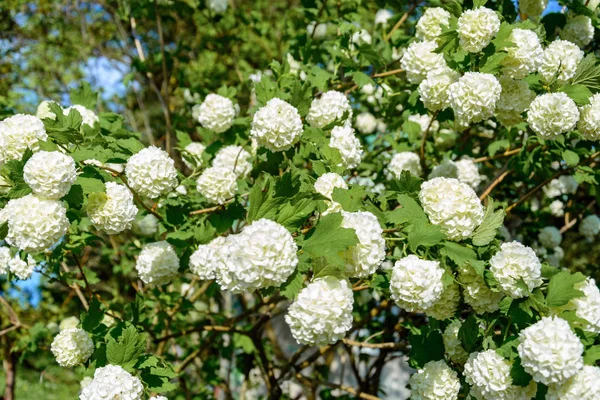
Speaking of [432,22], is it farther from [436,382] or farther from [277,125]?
[436,382]

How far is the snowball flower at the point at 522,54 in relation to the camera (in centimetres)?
202

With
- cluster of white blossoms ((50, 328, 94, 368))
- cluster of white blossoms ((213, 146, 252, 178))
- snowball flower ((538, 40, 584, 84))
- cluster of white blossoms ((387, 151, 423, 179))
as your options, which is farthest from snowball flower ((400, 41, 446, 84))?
cluster of white blossoms ((50, 328, 94, 368))

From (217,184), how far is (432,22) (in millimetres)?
1268

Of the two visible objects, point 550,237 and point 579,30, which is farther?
point 550,237

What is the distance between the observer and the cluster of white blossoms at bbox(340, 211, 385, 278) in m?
1.55

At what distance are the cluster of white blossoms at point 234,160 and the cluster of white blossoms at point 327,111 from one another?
16.5 inches

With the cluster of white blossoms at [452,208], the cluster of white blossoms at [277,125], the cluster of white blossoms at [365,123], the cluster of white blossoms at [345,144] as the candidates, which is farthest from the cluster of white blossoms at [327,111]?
the cluster of white blossoms at [365,123]

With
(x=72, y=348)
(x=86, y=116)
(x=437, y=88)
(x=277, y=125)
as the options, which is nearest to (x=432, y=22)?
(x=437, y=88)

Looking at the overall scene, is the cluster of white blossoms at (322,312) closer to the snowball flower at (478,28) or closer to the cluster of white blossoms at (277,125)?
the cluster of white blossoms at (277,125)

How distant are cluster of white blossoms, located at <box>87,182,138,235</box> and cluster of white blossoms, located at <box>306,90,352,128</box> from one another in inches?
35.0

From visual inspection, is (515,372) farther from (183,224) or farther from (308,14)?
(308,14)

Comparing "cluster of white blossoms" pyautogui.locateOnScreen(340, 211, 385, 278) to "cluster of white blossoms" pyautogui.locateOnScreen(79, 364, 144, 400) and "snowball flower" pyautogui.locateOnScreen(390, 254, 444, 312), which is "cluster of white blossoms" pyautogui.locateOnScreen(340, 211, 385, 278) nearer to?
"snowball flower" pyautogui.locateOnScreen(390, 254, 444, 312)

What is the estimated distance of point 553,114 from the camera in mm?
2035

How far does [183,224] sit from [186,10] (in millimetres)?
2201
